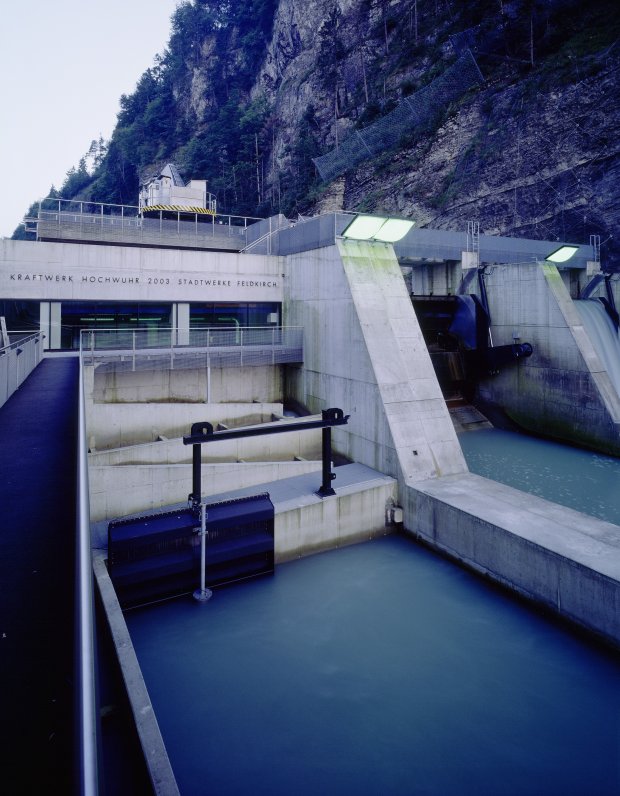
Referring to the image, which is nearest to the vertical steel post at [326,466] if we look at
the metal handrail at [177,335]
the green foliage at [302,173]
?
the metal handrail at [177,335]

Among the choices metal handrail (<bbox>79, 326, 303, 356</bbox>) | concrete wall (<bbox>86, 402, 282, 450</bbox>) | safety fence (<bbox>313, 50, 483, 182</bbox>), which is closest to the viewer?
concrete wall (<bbox>86, 402, 282, 450</bbox>)

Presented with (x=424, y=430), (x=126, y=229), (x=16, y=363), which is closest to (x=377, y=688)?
(x=424, y=430)

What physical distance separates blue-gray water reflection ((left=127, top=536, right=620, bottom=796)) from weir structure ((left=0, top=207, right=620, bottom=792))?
2.89ft

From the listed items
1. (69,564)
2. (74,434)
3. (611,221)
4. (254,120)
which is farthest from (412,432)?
(254,120)

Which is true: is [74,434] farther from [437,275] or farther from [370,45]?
[370,45]

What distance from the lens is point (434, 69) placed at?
42.6 meters

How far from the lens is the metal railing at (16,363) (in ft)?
30.5

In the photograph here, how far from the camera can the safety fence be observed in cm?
3850

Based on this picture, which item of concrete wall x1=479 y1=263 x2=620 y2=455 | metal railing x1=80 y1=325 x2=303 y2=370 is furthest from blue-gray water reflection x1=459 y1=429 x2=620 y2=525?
metal railing x1=80 y1=325 x2=303 y2=370

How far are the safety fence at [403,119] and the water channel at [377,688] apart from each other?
38.8m

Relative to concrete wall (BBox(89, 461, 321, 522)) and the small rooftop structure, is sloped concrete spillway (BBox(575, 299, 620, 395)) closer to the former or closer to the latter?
concrete wall (BBox(89, 461, 321, 522))

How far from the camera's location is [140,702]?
6773mm

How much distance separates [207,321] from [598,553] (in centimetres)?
1674

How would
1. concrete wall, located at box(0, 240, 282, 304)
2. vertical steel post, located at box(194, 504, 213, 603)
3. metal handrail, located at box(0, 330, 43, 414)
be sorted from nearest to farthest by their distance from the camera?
metal handrail, located at box(0, 330, 43, 414)
vertical steel post, located at box(194, 504, 213, 603)
concrete wall, located at box(0, 240, 282, 304)
